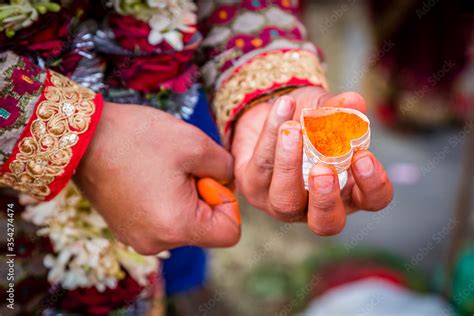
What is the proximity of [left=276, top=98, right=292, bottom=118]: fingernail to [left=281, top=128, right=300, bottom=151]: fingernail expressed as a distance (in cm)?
4

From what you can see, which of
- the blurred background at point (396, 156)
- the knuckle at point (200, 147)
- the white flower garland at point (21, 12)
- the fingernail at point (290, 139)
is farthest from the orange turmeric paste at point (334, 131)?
the blurred background at point (396, 156)

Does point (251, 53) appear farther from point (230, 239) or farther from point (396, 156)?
point (396, 156)

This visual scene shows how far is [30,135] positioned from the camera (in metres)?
0.69

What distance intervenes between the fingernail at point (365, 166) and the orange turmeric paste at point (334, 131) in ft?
0.07

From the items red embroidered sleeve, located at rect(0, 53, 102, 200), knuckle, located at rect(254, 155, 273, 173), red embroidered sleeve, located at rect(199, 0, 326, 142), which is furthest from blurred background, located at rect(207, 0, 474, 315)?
red embroidered sleeve, located at rect(0, 53, 102, 200)

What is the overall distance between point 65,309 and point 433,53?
75.1 inches

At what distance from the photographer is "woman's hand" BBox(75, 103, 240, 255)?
0.74 metres

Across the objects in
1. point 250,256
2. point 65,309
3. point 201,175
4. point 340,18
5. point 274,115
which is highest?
point 274,115

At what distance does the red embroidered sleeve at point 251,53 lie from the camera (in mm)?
884

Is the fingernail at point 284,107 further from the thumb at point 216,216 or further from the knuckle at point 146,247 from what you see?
the knuckle at point 146,247

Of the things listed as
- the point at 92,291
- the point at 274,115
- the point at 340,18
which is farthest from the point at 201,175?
the point at 340,18

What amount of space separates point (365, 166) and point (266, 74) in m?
0.26

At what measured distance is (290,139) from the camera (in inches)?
27.2

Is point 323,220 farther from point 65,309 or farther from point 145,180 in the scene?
point 65,309
